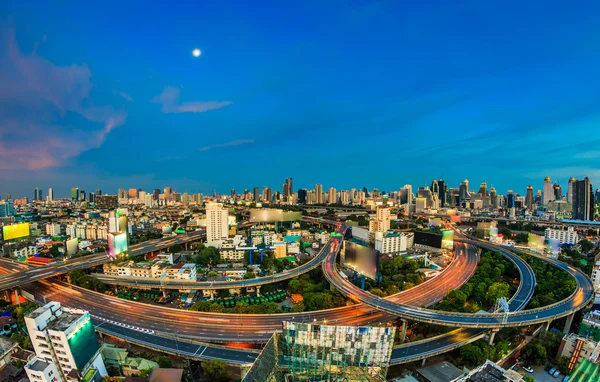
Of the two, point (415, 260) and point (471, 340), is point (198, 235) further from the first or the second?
point (471, 340)

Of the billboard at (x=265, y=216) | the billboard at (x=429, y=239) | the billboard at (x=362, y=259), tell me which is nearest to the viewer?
the billboard at (x=362, y=259)

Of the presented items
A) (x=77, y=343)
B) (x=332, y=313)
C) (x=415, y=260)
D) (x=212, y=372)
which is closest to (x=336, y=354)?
(x=212, y=372)

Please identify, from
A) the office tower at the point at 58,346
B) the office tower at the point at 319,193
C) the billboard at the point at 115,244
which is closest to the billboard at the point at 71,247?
the billboard at the point at 115,244

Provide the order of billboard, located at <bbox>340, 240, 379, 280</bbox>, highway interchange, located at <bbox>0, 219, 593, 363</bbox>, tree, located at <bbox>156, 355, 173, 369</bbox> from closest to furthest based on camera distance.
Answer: tree, located at <bbox>156, 355, 173, 369</bbox> < highway interchange, located at <bbox>0, 219, 593, 363</bbox> < billboard, located at <bbox>340, 240, 379, 280</bbox>

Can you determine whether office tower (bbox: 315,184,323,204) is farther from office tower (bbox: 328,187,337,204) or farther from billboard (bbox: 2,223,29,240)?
billboard (bbox: 2,223,29,240)

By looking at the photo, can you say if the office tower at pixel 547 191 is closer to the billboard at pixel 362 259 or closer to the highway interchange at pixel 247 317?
the highway interchange at pixel 247 317

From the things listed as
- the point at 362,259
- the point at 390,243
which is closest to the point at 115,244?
the point at 362,259

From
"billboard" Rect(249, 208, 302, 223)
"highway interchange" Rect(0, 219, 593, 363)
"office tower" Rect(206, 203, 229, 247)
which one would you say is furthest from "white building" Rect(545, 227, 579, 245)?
"office tower" Rect(206, 203, 229, 247)
